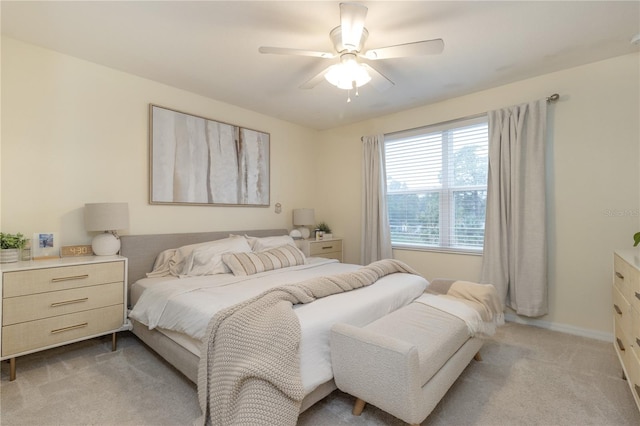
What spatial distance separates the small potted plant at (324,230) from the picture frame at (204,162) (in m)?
0.92

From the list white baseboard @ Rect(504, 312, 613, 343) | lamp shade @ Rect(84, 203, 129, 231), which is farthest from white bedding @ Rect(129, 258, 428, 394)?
white baseboard @ Rect(504, 312, 613, 343)

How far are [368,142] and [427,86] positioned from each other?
120 cm

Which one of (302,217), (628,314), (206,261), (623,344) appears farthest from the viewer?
(302,217)

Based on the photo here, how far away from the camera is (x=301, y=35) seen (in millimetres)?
2344

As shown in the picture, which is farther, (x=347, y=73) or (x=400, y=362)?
(x=347, y=73)

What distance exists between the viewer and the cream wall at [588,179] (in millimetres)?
2670

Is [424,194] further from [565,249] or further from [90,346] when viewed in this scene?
[90,346]

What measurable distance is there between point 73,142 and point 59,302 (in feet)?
4.58

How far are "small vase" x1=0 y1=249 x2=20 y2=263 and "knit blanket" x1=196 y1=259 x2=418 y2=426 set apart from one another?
5.92 ft

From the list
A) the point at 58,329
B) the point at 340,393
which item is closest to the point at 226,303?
the point at 340,393

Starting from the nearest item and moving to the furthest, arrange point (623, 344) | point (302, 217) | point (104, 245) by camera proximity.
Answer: point (623, 344), point (104, 245), point (302, 217)

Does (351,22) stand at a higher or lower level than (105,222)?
higher

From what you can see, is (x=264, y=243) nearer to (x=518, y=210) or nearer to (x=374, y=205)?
(x=374, y=205)

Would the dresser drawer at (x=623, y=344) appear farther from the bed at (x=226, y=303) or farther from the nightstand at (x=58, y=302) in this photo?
the nightstand at (x=58, y=302)
